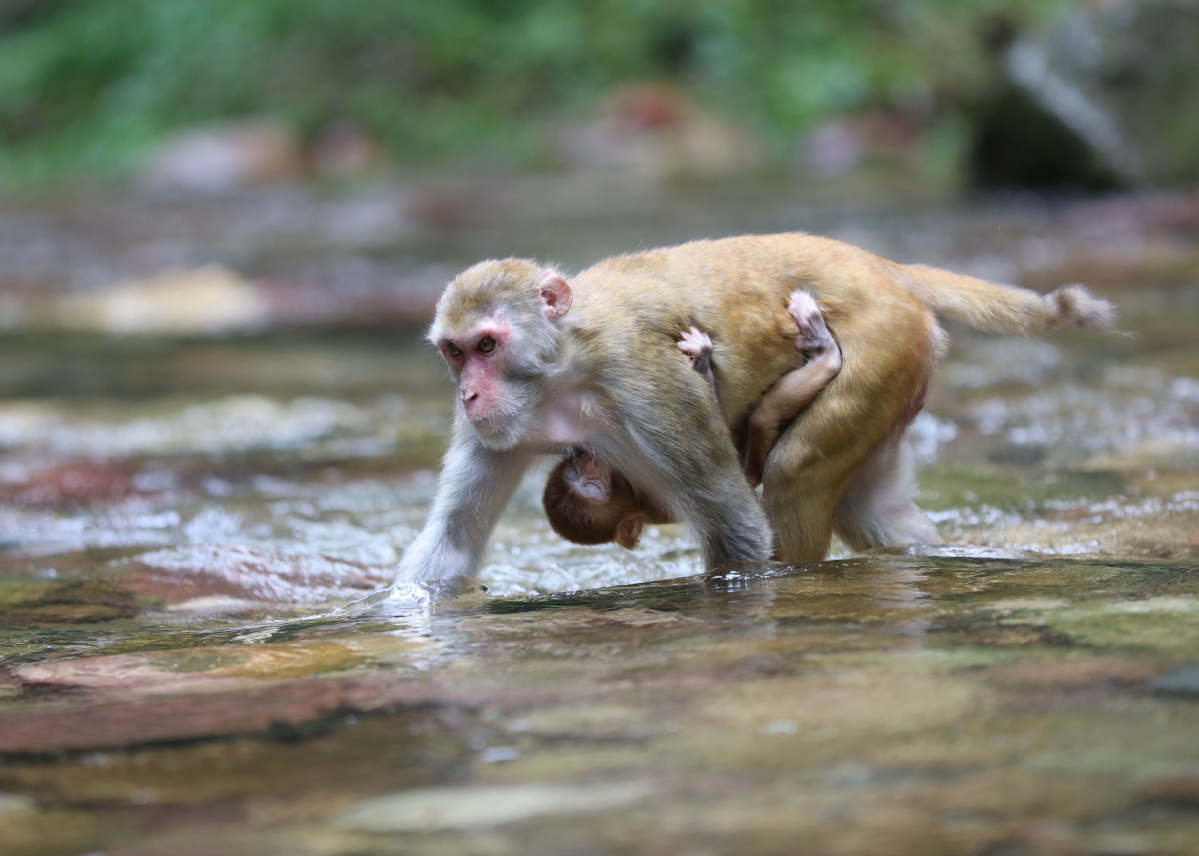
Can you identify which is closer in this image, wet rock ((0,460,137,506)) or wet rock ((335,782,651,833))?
wet rock ((335,782,651,833))

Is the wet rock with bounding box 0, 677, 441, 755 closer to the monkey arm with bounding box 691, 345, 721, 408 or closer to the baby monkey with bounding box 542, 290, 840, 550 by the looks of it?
the baby monkey with bounding box 542, 290, 840, 550

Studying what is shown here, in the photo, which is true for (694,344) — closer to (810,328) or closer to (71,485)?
(810,328)

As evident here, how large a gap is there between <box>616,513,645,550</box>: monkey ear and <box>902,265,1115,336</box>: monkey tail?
1.02 metres

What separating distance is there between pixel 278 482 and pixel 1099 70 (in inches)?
417

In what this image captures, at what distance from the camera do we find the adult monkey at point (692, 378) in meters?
3.87

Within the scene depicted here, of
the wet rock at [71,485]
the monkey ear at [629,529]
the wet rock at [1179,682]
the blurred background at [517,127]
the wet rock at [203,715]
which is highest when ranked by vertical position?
the blurred background at [517,127]

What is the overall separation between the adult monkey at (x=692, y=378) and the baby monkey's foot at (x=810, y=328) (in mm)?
32

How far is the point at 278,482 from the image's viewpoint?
245 inches

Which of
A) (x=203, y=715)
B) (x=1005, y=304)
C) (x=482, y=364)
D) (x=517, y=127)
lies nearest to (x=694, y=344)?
(x=482, y=364)

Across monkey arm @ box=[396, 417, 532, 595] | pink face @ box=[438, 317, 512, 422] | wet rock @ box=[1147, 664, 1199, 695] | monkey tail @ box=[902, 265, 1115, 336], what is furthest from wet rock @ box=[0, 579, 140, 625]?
wet rock @ box=[1147, 664, 1199, 695]

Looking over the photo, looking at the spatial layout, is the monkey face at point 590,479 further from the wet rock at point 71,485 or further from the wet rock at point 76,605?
the wet rock at point 71,485

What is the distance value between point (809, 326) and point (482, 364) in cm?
90

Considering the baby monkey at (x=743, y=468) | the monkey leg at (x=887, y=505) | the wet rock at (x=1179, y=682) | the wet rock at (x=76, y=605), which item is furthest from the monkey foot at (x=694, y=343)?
the wet rock at (x=1179, y=682)

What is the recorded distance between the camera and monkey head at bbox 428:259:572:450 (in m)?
3.85
